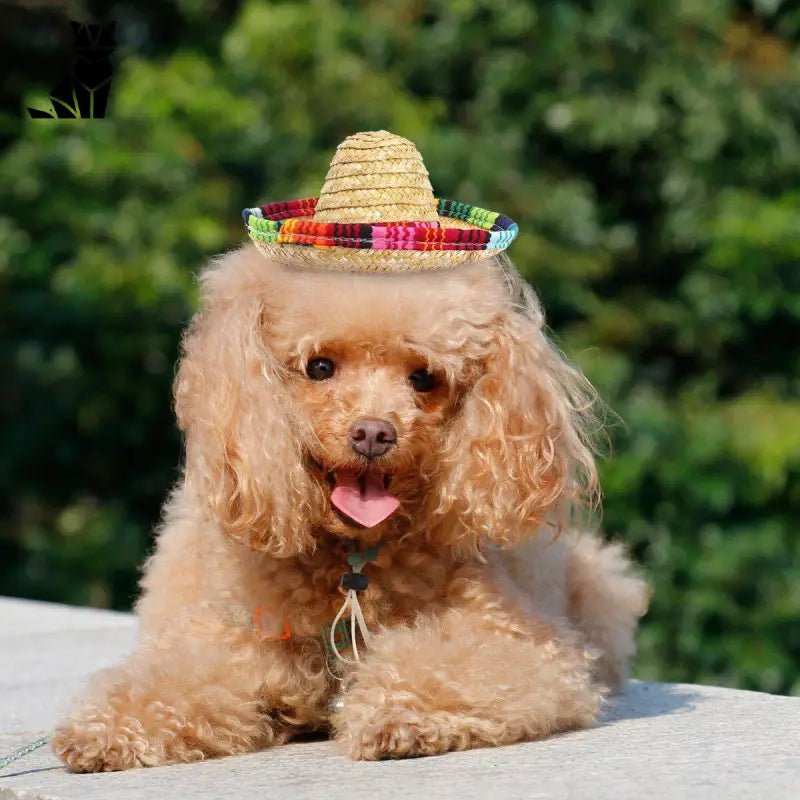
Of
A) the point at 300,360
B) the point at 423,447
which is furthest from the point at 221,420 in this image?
the point at 423,447

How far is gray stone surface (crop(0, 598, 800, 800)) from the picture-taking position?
7.55ft

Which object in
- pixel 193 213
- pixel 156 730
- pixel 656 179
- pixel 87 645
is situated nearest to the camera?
pixel 156 730

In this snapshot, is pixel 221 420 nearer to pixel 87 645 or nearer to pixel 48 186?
pixel 87 645

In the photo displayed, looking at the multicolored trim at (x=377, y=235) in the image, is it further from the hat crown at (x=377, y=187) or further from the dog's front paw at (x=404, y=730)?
the dog's front paw at (x=404, y=730)

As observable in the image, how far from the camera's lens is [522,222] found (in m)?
8.09

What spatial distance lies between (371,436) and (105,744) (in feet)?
2.39

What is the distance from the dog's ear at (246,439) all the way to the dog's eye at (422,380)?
0.24 m

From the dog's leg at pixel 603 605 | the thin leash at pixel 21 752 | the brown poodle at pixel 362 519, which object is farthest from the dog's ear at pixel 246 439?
the dog's leg at pixel 603 605

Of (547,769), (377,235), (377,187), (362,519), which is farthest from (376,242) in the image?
(547,769)

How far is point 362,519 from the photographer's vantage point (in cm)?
269

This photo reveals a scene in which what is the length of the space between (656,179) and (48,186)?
138 inches

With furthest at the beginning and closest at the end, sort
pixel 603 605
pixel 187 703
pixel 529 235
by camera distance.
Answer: pixel 529 235 < pixel 603 605 < pixel 187 703

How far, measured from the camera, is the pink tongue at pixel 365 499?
2.69 meters

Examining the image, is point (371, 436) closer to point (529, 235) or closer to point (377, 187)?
point (377, 187)
